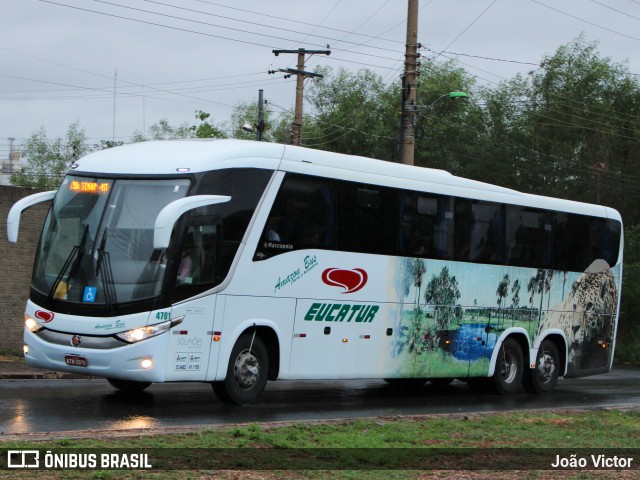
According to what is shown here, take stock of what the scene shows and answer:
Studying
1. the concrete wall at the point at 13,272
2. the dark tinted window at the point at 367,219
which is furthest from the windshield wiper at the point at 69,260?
the concrete wall at the point at 13,272

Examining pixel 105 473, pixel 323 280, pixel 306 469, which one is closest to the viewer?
pixel 105 473

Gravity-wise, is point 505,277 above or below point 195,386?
above

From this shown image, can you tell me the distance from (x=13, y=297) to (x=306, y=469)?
13.7m

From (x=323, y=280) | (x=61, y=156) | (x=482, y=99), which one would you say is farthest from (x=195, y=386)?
(x=61, y=156)

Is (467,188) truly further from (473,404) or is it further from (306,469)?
(306,469)

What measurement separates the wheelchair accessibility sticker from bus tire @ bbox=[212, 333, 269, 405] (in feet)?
6.81

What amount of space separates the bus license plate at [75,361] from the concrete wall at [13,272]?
26.8 feet

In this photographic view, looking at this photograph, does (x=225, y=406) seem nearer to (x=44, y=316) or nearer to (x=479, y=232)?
(x=44, y=316)

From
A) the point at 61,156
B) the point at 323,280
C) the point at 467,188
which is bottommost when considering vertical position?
the point at 323,280

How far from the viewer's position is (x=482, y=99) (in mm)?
53312

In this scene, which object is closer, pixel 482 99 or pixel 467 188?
pixel 467 188

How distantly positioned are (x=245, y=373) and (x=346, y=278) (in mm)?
2381

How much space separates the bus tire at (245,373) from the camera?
569 inches

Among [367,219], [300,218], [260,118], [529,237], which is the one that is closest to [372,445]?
[300,218]
